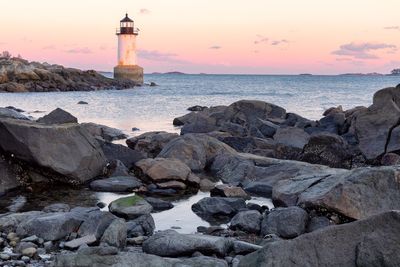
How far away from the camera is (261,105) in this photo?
2706 cm

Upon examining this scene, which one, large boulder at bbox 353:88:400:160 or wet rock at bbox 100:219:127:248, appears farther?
large boulder at bbox 353:88:400:160

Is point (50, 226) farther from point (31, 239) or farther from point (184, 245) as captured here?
point (184, 245)

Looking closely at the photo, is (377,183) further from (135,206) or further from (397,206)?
(135,206)

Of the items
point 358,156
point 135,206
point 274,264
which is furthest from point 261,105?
point 274,264

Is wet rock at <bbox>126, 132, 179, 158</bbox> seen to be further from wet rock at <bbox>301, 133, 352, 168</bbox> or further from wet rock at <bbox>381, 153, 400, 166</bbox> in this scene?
wet rock at <bbox>381, 153, 400, 166</bbox>

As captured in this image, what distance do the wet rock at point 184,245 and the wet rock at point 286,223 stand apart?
144 cm

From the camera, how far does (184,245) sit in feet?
24.8

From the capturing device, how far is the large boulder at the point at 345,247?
5.34 meters

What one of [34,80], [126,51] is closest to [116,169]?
[34,80]

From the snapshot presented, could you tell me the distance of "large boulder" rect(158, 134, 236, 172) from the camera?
15.1 metres

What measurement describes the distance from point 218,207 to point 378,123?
8.15 meters

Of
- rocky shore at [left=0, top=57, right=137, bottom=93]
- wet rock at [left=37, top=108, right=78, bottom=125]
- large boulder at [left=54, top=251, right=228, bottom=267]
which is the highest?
wet rock at [left=37, top=108, right=78, bottom=125]

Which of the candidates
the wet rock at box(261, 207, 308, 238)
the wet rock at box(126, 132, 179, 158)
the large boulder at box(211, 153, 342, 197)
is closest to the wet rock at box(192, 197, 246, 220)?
the wet rock at box(261, 207, 308, 238)

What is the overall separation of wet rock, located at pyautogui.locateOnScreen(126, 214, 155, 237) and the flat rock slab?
27.0 inches
